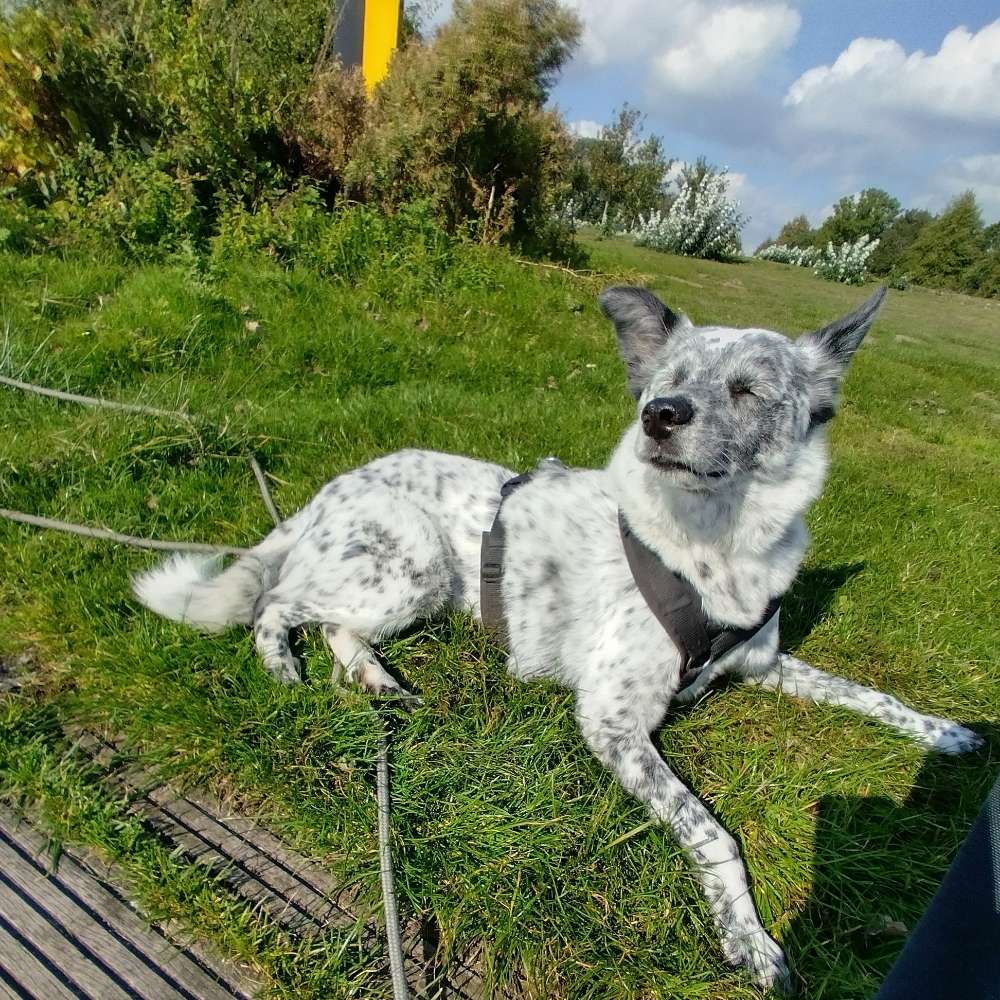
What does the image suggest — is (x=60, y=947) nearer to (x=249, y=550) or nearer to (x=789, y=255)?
(x=249, y=550)

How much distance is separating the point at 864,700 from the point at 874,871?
82 centimetres

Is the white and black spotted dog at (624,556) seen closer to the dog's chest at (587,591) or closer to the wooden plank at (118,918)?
the dog's chest at (587,591)

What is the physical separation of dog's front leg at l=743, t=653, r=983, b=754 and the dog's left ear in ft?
3.64

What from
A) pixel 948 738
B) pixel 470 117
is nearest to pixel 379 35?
pixel 470 117

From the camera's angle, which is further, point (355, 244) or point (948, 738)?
point (355, 244)

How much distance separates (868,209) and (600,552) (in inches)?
2403

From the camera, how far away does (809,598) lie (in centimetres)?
363

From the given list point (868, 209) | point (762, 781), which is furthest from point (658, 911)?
point (868, 209)

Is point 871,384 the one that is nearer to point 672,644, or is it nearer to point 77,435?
point 672,644

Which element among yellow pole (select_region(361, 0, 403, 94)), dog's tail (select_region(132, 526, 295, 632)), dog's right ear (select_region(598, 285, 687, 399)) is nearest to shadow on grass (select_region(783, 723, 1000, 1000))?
dog's right ear (select_region(598, 285, 687, 399))

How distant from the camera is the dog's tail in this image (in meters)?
2.78

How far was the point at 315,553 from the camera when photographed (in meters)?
2.96

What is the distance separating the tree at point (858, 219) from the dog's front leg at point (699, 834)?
184 feet

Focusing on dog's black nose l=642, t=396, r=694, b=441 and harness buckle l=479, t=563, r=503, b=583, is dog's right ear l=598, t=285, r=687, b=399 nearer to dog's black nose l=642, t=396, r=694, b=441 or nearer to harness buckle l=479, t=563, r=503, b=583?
dog's black nose l=642, t=396, r=694, b=441
